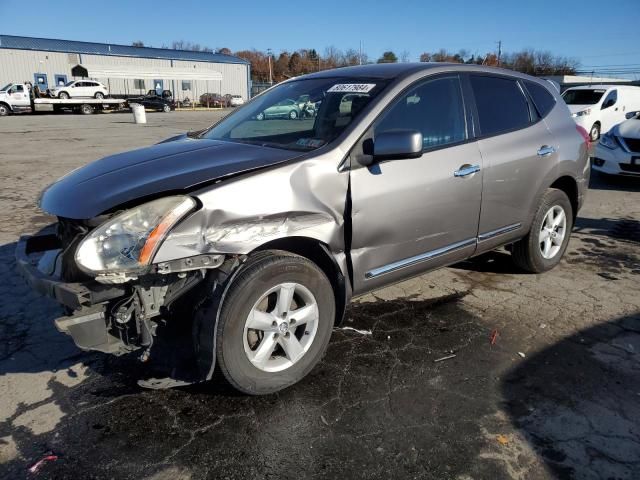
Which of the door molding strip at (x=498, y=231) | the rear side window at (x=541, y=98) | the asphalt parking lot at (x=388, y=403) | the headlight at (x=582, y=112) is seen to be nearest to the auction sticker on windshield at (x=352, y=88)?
the door molding strip at (x=498, y=231)

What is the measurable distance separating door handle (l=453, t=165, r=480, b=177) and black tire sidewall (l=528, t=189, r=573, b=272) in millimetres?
1103

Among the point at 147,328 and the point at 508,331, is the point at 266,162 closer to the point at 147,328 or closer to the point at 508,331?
the point at 147,328

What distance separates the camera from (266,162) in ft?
9.26

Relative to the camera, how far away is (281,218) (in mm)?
2748

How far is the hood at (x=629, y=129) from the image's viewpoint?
8.83 meters

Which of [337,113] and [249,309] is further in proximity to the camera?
[337,113]

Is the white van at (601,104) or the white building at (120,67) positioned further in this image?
the white building at (120,67)

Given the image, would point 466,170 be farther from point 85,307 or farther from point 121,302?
point 85,307

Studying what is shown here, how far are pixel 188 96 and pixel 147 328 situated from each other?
61.1 meters

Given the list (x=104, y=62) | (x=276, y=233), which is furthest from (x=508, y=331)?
(x=104, y=62)

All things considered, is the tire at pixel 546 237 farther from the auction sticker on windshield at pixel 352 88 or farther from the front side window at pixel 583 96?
the front side window at pixel 583 96

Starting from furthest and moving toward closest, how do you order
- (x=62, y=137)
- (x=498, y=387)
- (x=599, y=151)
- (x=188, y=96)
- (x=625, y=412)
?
(x=188, y=96) → (x=62, y=137) → (x=599, y=151) → (x=498, y=387) → (x=625, y=412)

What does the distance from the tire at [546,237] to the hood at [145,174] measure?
101 inches

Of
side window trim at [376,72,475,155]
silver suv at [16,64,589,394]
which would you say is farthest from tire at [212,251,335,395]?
side window trim at [376,72,475,155]
